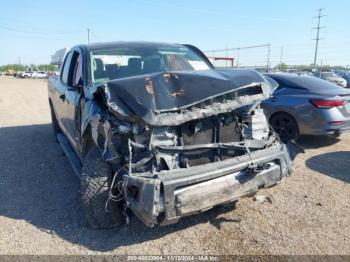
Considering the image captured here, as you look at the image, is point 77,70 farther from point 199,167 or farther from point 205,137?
point 199,167

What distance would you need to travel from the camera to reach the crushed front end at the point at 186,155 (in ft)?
9.15

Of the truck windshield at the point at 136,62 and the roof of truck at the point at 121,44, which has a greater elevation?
the roof of truck at the point at 121,44

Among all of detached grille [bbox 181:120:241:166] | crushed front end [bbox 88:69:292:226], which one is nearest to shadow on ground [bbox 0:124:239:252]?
crushed front end [bbox 88:69:292:226]

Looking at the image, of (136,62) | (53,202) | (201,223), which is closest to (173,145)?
(201,223)

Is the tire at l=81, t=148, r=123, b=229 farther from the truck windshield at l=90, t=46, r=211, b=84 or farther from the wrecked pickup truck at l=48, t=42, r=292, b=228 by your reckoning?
the truck windshield at l=90, t=46, r=211, b=84

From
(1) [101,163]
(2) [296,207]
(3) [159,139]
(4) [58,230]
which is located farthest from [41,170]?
(2) [296,207]

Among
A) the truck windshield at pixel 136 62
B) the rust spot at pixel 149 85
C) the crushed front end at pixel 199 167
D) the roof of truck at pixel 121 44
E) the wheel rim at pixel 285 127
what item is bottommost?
the wheel rim at pixel 285 127

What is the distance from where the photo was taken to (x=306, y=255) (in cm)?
295

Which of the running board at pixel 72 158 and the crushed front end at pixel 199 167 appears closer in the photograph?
the crushed front end at pixel 199 167

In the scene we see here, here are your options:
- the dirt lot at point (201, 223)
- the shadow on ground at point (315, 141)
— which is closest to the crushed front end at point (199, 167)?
the dirt lot at point (201, 223)

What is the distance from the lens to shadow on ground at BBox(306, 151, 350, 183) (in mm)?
4895

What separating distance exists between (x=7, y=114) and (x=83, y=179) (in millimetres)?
9616

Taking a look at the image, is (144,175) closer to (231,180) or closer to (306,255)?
(231,180)

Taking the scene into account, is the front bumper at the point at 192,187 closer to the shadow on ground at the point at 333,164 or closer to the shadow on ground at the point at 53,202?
the shadow on ground at the point at 53,202
